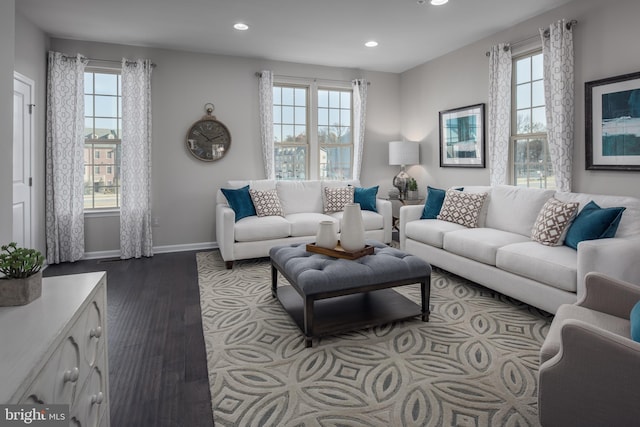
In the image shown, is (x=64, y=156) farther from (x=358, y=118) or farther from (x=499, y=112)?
(x=499, y=112)

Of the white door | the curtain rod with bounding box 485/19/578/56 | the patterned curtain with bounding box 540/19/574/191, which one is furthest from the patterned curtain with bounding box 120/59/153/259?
the patterned curtain with bounding box 540/19/574/191

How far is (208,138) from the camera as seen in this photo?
17.2ft

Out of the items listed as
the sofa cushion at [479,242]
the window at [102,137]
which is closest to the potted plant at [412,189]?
the sofa cushion at [479,242]

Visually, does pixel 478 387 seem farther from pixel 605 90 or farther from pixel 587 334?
pixel 605 90

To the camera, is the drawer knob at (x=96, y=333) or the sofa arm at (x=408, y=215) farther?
the sofa arm at (x=408, y=215)

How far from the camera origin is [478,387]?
6.52 feet

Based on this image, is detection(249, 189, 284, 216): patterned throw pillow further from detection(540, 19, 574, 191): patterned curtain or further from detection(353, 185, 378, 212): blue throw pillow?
detection(540, 19, 574, 191): patterned curtain

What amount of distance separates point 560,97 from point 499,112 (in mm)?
777

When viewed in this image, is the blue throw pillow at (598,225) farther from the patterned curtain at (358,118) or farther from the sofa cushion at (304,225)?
the patterned curtain at (358,118)

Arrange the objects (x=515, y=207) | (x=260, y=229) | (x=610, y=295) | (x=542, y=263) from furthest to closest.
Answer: (x=260, y=229), (x=515, y=207), (x=542, y=263), (x=610, y=295)

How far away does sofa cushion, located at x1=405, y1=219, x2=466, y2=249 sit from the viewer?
3.92 m

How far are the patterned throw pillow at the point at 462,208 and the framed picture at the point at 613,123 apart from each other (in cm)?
103

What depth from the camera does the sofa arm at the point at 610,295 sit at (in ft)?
5.82

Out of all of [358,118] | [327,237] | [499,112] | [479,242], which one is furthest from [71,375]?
[358,118]
